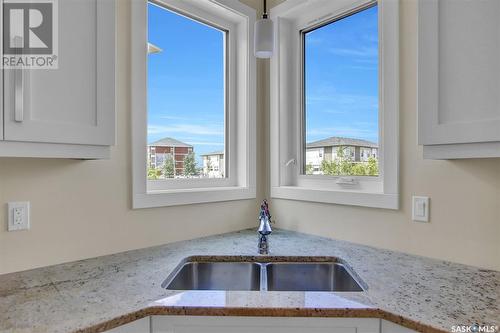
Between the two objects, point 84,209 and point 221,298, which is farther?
point 84,209

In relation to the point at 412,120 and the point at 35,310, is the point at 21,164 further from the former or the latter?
the point at 412,120

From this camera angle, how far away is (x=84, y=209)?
51.1 inches

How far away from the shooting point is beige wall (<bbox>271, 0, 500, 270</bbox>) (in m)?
1.17

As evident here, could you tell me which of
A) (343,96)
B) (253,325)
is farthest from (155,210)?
(343,96)

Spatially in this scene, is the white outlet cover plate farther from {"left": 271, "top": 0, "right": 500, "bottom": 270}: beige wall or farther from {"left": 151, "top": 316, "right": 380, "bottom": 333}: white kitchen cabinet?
{"left": 151, "top": 316, "right": 380, "bottom": 333}: white kitchen cabinet

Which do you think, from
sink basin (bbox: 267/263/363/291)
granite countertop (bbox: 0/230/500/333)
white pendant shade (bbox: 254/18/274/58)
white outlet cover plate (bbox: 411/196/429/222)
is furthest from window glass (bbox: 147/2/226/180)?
white outlet cover plate (bbox: 411/196/429/222)

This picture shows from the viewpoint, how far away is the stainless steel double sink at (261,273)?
1367 mm

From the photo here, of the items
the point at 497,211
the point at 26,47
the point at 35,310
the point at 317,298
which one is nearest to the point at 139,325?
the point at 35,310

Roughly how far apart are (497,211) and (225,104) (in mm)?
1478

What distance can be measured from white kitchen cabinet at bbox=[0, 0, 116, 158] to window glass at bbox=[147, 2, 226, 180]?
0.50 meters

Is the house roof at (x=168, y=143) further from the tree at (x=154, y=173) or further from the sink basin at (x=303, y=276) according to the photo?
the sink basin at (x=303, y=276)

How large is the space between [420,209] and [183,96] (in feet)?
4.39

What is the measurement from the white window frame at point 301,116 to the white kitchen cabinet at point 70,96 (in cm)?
108

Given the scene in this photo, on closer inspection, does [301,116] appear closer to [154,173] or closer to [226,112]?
[226,112]
